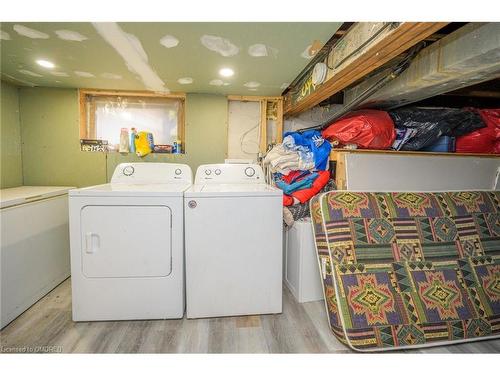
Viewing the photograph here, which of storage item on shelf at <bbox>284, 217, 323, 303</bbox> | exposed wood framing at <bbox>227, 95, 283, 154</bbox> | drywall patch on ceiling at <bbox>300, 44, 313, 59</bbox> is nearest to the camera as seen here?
drywall patch on ceiling at <bbox>300, 44, 313, 59</bbox>

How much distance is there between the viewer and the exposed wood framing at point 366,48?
109cm

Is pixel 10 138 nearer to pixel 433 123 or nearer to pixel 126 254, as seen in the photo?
pixel 126 254

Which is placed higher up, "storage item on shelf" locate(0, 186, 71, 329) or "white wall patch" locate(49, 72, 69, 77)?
"white wall patch" locate(49, 72, 69, 77)

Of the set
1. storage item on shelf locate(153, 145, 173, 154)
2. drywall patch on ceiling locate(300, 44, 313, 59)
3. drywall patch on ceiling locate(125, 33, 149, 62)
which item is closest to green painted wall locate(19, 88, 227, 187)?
storage item on shelf locate(153, 145, 173, 154)

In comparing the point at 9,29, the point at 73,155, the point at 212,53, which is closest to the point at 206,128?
the point at 212,53

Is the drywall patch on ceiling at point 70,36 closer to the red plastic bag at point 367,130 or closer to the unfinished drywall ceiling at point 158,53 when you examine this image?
the unfinished drywall ceiling at point 158,53

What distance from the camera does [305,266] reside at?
6.42 feet

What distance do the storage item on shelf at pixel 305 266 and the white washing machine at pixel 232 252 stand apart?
0.27 m

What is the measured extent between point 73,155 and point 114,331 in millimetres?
2060

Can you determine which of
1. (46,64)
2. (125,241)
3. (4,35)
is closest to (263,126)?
(125,241)

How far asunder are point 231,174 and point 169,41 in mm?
1228

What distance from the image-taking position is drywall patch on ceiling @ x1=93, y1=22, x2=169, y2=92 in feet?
4.80

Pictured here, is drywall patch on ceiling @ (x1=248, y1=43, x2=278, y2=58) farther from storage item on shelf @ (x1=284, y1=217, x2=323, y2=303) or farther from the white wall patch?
the white wall patch

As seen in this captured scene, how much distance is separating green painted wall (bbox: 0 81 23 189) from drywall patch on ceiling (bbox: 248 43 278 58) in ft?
8.62
